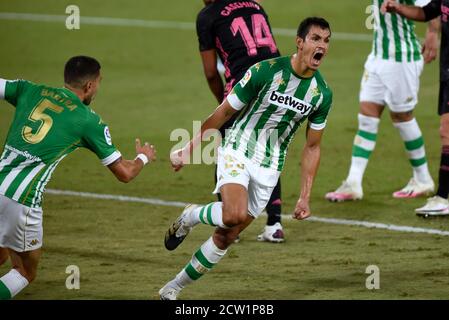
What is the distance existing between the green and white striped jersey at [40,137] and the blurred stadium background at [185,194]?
1.12 m

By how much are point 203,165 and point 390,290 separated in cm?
511

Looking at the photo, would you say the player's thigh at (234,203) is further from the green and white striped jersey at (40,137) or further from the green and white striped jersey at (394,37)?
the green and white striped jersey at (394,37)

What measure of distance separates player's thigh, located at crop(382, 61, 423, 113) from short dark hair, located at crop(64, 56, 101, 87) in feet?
15.0

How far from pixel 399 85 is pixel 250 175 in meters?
3.71

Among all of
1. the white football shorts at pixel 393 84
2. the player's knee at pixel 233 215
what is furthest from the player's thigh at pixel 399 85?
the player's knee at pixel 233 215

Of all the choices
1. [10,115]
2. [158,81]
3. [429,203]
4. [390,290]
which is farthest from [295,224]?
[158,81]

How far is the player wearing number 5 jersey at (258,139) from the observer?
779 centimetres

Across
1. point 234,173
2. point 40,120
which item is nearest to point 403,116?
point 234,173

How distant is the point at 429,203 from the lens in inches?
408

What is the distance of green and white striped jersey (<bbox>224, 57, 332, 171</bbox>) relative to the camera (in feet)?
26.1

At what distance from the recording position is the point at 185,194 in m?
11.5

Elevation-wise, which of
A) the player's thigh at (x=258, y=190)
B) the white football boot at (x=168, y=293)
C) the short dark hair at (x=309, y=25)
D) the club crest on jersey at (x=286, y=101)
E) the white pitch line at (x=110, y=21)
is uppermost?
the white pitch line at (x=110, y=21)

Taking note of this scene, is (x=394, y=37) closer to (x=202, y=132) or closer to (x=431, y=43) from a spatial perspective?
(x=431, y=43)
